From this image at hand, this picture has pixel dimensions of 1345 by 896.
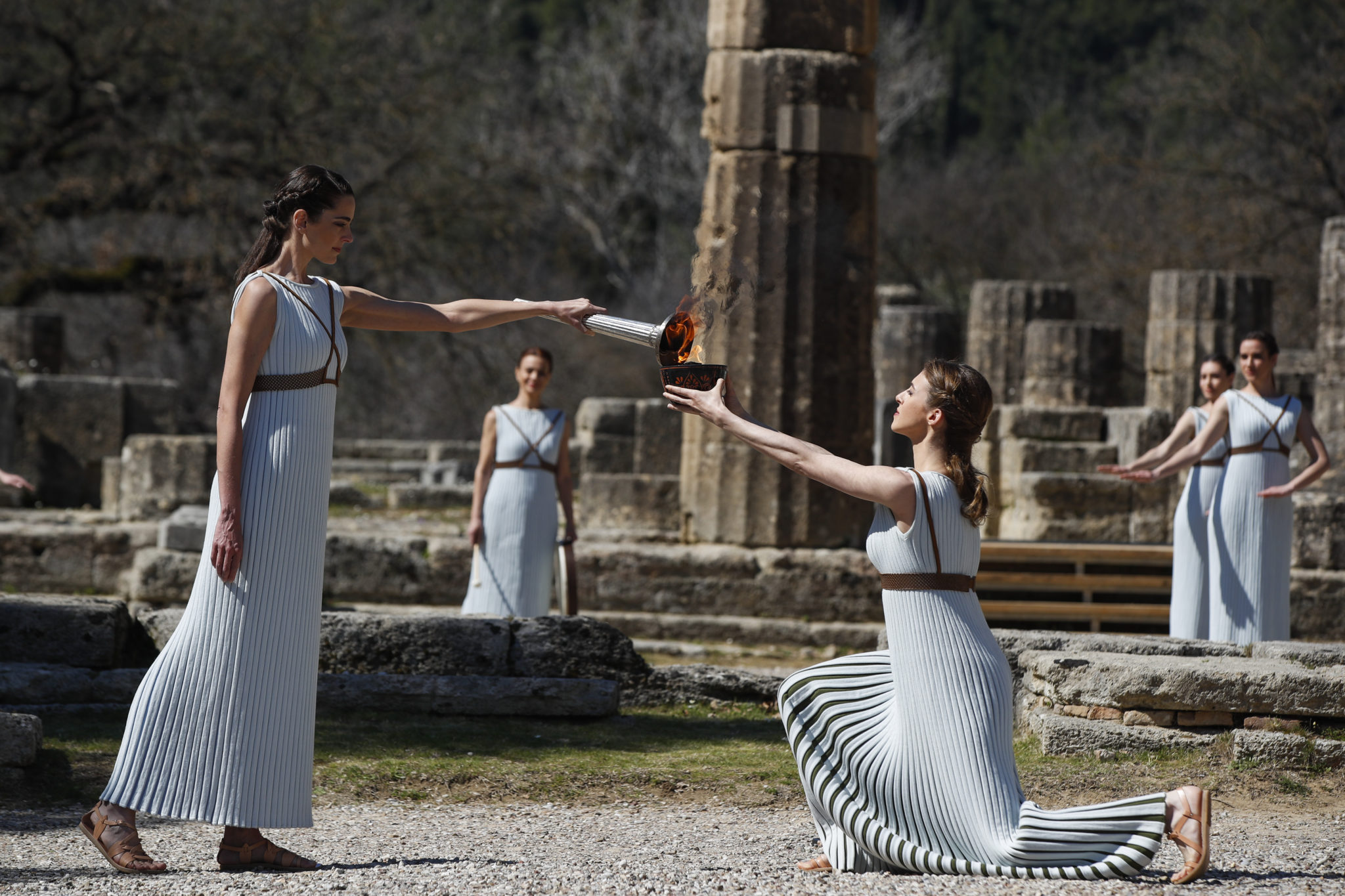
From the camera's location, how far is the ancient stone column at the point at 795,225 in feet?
32.8

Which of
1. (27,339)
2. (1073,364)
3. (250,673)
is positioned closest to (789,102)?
(250,673)

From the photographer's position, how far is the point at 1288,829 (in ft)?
15.9

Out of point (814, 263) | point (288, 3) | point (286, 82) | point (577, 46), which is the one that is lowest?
point (814, 263)

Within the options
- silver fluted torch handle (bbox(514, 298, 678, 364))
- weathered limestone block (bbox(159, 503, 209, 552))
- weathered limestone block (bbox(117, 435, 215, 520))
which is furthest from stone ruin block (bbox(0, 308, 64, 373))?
silver fluted torch handle (bbox(514, 298, 678, 364))

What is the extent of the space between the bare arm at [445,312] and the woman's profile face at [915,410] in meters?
1.02

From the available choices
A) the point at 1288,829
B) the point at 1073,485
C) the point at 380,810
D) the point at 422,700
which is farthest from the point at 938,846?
the point at 1073,485

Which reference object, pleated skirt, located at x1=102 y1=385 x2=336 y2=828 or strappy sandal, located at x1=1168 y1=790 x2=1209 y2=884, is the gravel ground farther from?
pleated skirt, located at x1=102 y1=385 x2=336 y2=828

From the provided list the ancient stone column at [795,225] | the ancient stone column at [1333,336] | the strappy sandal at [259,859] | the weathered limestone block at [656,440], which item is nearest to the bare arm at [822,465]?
the strappy sandal at [259,859]

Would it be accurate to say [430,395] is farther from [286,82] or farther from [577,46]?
[577,46]

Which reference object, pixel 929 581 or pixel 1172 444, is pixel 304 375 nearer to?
pixel 929 581

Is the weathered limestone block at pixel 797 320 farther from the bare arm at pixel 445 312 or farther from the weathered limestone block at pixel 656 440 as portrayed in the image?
the weathered limestone block at pixel 656 440

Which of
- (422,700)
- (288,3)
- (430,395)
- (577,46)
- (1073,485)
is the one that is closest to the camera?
(422,700)

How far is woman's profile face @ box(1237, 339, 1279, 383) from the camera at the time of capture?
7137 mm

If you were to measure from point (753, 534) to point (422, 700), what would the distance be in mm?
4241
